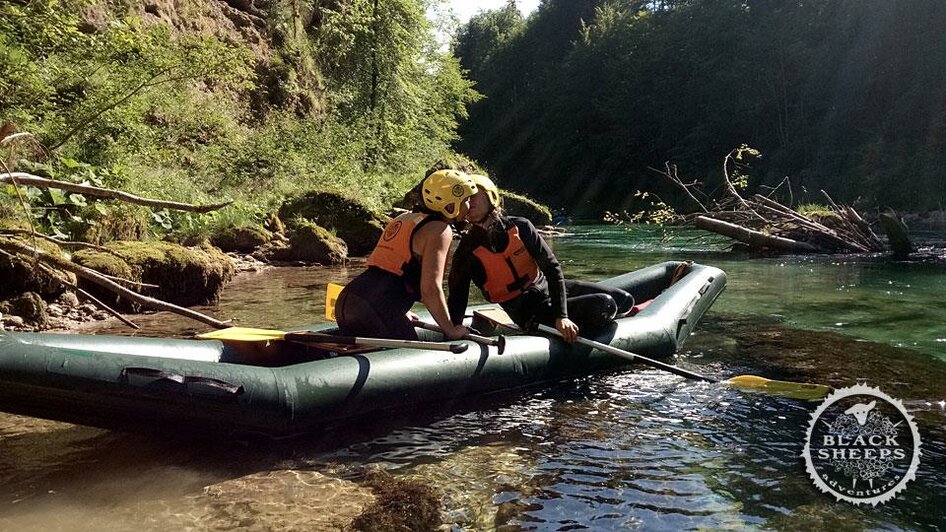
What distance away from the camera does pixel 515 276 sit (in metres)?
3.91

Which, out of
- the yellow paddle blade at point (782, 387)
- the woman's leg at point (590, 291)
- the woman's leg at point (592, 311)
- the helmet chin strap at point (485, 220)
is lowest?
the yellow paddle blade at point (782, 387)

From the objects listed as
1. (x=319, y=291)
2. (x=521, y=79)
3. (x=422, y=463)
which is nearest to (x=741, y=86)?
(x=521, y=79)

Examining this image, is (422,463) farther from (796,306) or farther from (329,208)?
(329,208)

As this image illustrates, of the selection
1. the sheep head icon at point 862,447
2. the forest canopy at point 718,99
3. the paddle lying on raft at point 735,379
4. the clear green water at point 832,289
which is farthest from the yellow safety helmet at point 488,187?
the forest canopy at point 718,99

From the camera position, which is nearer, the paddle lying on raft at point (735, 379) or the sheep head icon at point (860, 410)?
the sheep head icon at point (860, 410)

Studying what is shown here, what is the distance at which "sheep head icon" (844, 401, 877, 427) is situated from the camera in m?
3.26

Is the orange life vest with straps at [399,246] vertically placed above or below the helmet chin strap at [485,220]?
below

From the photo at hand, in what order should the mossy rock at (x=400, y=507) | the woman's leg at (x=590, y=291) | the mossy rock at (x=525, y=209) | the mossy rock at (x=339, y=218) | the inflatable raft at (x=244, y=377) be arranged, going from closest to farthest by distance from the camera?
the mossy rock at (x=400, y=507) → the inflatable raft at (x=244, y=377) → the woman's leg at (x=590, y=291) → the mossy rock at (x=339, y=218) → the mossy rock at (x=525, y=209)

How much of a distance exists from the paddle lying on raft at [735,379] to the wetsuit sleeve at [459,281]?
0.30 meters

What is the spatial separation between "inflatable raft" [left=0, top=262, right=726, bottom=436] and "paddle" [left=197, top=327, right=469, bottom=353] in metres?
0.05

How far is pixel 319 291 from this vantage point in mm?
7273

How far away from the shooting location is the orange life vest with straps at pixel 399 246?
10.8 ft

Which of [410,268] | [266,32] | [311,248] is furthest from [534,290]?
[266,32]

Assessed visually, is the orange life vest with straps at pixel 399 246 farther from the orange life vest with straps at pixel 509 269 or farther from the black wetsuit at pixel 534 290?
the orange life vest with straps at pixel 509 269
